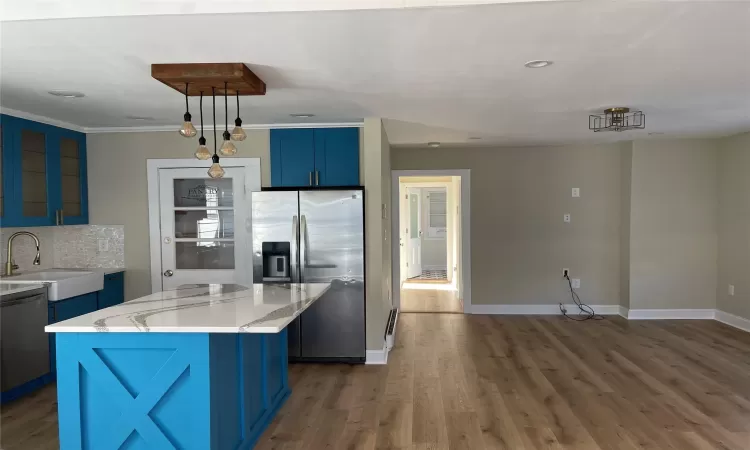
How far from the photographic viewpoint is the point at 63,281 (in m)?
3.86

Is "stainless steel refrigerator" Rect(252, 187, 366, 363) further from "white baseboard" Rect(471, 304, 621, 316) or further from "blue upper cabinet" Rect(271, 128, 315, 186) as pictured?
"white baseboard" Rect(471, 304, 621, 316)

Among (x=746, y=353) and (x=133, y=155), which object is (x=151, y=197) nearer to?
(x=133, y=155)

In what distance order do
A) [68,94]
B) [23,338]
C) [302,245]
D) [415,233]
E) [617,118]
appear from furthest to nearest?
[415,233]
[302,245]
[617,118]
[23,338]
[68,94]

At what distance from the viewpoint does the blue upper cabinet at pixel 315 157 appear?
4480 millimetres

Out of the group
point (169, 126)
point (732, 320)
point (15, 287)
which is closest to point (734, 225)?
point (732, 320)

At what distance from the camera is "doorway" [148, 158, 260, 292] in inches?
182

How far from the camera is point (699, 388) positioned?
3.74 m

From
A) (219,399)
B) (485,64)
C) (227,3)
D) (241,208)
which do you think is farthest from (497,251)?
(227,3)

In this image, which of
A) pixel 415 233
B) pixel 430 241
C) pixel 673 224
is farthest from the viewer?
pixel 430 241

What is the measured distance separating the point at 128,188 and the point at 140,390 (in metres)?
2.86

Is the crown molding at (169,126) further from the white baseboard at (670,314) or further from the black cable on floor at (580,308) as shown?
the white baseboard at (670,314)

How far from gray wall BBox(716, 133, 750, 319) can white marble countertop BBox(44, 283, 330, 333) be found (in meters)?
4.88

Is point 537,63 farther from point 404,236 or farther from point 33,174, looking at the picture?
point 404,236

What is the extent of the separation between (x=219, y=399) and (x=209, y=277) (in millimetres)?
2385
